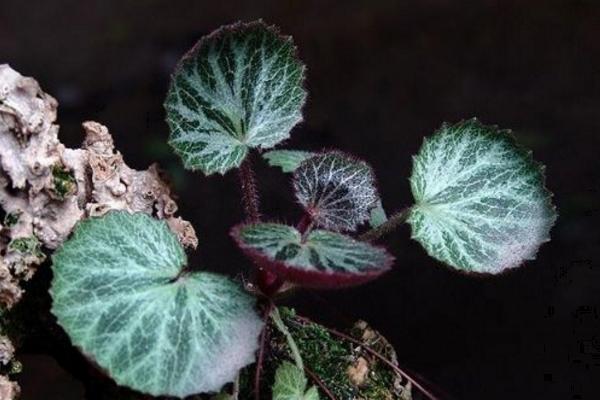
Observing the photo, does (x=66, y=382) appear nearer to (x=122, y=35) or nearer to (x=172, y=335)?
(x=122, y=35)

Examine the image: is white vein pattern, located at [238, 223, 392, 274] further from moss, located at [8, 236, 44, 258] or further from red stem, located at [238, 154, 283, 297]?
moss, located at [8, 236, 44, 258]

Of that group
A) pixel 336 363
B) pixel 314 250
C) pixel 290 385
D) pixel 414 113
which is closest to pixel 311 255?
pixel 314 250

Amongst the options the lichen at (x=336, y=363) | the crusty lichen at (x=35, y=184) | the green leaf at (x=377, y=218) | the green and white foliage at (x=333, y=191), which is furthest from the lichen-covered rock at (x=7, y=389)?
the green leaf at (x=377, y=218)

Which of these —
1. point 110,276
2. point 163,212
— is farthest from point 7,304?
point 163,212

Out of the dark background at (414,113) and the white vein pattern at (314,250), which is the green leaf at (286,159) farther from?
the dark background at (414,113)

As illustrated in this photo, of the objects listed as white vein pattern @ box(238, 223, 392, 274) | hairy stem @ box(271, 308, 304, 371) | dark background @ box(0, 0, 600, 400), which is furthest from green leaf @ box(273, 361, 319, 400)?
dark background @ box(0, 0, 600, 400)
